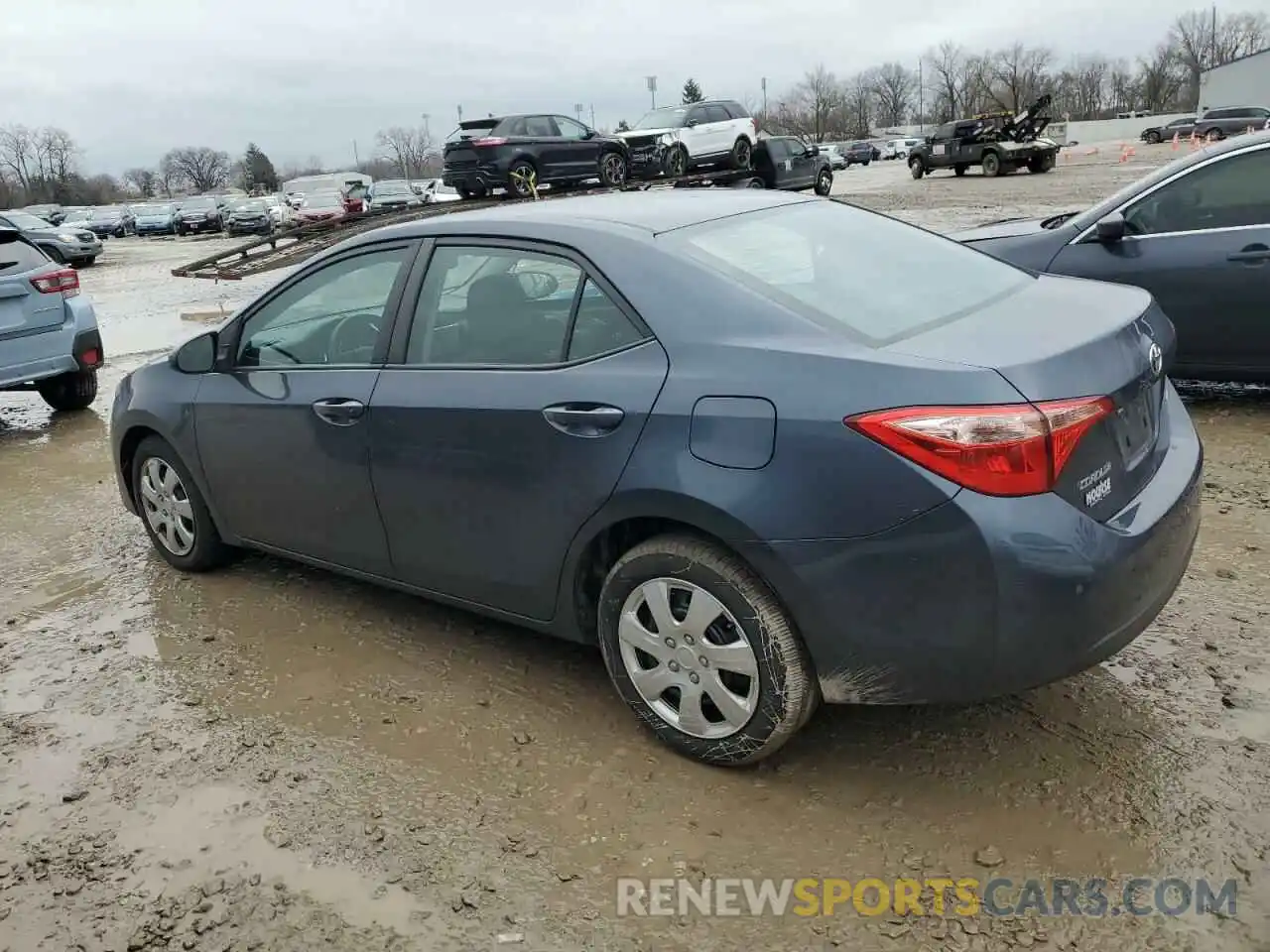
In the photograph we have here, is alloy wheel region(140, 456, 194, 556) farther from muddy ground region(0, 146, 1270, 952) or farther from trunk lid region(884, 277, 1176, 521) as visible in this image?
trunk lid region(884, 277, 1176, 521)

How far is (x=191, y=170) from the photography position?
386 feet

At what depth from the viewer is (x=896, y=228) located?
366 cm

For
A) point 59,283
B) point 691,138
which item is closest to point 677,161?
point 691,138

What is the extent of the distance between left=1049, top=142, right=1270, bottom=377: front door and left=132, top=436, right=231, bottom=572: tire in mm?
5005

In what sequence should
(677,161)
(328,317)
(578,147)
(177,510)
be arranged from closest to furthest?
(328,317) < (177,510) < (578,147) < (677,161)

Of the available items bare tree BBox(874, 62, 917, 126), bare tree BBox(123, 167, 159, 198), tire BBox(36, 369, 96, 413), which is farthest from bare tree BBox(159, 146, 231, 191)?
tire BBox(36, 369, 96, 413)

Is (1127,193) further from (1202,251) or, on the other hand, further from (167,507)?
(167,507)

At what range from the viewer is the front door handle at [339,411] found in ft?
11.6

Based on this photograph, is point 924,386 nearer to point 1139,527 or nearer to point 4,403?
point 1139,527

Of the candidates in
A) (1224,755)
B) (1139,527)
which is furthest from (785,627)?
(1224,755)

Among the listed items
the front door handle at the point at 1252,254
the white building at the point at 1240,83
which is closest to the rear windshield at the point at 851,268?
the front door handle at the point at 1252,254

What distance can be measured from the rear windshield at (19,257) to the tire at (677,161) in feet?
48.8

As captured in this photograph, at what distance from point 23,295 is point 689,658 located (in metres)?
6.98

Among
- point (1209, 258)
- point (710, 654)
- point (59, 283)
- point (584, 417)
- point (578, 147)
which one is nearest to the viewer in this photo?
point (710, 654)
